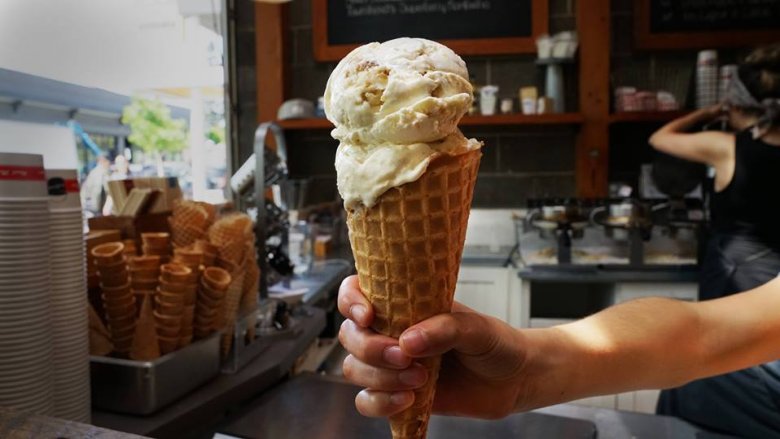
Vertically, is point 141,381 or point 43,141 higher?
point 43,141

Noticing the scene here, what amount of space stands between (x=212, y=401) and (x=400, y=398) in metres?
0.77

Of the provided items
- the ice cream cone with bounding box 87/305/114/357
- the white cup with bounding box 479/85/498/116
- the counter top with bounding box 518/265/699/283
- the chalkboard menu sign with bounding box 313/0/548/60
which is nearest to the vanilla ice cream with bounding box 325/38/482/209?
the ice cream cone with bounding box 87/305/114/357

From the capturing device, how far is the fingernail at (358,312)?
948 mm

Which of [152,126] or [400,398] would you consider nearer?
[400,398]

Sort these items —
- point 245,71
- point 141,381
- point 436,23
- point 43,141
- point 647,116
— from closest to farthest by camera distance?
point 141,381, point 43,141, point 647,116, point 436,23, point 245,71

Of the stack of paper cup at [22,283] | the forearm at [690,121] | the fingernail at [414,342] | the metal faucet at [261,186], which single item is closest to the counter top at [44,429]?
the stack of paper cup at [22,283]

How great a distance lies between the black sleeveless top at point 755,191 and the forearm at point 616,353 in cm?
176

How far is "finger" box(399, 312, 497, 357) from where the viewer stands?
87 cm

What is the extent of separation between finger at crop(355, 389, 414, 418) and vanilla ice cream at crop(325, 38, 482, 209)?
0.99 feet

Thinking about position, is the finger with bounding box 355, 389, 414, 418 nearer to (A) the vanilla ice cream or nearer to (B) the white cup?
(A) the vanilla ice cream

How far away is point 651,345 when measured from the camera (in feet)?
4.22

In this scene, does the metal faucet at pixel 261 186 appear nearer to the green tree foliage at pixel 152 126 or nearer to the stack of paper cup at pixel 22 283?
the stack of paper cup at pixel 22 283

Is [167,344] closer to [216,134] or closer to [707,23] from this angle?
[216,134]

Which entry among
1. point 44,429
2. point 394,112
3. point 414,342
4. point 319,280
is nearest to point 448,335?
point 414,342
